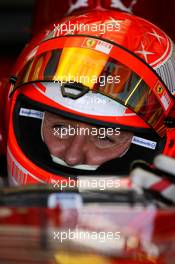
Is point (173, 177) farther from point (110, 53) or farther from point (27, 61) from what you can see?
point (27, 61)

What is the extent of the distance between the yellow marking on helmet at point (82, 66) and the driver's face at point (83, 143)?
123 millimetres

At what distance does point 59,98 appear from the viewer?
4.65 feet

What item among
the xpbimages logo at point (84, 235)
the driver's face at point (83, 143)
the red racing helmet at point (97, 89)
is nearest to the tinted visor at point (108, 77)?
the red racing helmet at point (97, 89)

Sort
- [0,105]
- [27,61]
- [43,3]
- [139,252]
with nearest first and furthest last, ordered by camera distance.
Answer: [139,252], [27,61], [0,105], [43,3]

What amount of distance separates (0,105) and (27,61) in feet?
0.77

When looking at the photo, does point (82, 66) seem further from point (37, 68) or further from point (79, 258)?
point (79, 258)

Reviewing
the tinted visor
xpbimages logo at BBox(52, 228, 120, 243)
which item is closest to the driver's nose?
the tinted visor

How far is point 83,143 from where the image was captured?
1.46 meters

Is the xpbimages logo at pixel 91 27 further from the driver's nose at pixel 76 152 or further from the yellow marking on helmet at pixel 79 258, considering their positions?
the yellow marking on helmet at pixel 79 258

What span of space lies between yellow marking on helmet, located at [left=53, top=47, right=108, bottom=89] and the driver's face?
0.40ft

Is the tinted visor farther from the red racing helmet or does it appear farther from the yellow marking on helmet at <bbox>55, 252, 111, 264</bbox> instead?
the yellow marking on helmet at <bbox>55, 252, 111, 264</bbox>

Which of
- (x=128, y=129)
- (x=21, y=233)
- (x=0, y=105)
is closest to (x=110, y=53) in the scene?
(x=128, y=129)

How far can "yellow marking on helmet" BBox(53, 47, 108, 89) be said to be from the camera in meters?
1.36

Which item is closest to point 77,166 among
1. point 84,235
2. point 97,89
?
point 97,89
